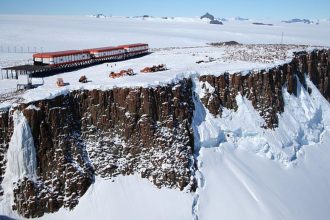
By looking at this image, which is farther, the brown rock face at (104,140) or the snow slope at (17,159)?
the brown rock face at (104,140)

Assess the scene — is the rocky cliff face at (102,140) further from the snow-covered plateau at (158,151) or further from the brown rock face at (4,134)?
the snow-covered plateau at (158,151)

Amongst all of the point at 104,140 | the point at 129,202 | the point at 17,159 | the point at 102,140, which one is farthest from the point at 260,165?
the point at 17,159

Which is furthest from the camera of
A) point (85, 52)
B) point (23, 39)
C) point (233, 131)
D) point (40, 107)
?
point (23, 39)

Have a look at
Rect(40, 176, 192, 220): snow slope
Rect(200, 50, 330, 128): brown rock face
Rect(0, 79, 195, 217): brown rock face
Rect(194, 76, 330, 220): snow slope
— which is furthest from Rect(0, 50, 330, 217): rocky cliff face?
Rect(200, 50, 330, 128): brown rock face

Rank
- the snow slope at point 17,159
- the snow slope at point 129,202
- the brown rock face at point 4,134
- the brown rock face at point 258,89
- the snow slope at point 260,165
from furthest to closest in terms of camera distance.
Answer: the brown rock face at point 258,89 → the snow slope at point 260,165 → the snow slope at point 129,202 → the brown rock face at point 4,134 → the snow slope at point 17,159

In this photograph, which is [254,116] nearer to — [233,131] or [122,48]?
[233,131]

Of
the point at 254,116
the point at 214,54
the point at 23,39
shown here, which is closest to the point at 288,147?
the point at 254,116

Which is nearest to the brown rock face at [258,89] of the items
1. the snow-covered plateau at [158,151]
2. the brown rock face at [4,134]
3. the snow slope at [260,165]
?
the snow-covered plateau at [158,151]

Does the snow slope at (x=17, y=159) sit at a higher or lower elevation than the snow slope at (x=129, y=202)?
higher
